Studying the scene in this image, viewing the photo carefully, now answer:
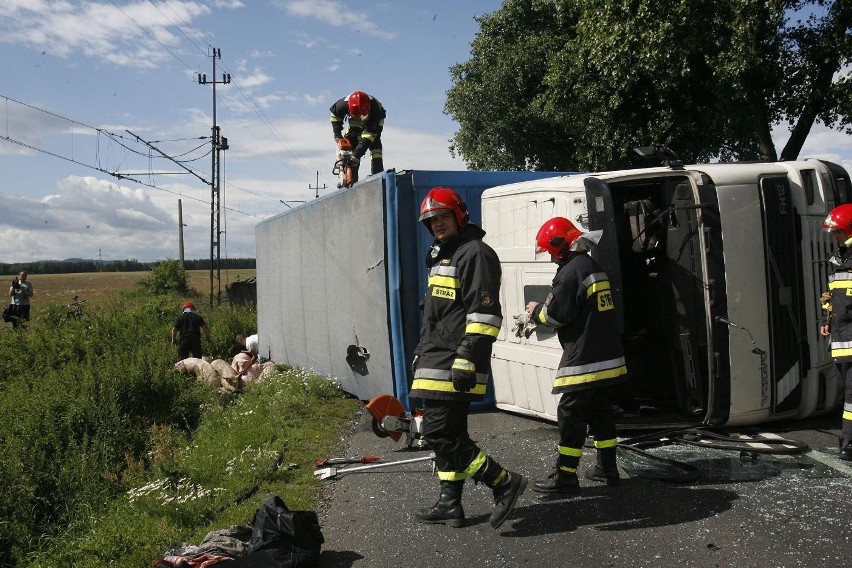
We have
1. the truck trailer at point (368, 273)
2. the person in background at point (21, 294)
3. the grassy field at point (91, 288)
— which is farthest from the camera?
the grassy field at point (91, 288)

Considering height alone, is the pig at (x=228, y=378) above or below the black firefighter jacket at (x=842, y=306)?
below

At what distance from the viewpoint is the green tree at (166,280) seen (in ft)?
123

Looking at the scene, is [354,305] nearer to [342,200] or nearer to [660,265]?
[342,200]

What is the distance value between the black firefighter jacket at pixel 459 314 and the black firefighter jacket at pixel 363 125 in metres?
5.34

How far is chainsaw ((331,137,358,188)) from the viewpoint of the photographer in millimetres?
9623

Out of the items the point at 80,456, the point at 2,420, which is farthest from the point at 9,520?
the point at 2,420

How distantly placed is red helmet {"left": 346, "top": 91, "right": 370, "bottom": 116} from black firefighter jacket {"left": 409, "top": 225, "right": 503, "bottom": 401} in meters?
5.44

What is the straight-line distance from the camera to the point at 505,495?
445 centimetres

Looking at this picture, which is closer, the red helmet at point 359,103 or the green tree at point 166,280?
the red helmet at point 359,103

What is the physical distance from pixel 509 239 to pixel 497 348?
1054 millimetres

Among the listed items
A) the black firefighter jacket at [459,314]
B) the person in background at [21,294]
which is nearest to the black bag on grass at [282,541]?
the black firefighter jacket at [459,314]

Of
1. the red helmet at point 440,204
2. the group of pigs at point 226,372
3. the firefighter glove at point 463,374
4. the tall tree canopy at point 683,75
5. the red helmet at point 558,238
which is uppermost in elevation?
the tall tree canopy at point 683,75

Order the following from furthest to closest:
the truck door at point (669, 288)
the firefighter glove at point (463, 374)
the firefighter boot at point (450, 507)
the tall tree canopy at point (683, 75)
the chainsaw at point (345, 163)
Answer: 1. the tall tree canopy at point (683, 75)
2. the chainsaw at point (345, 163)
3. the truck door at point (669, 288)
4. the firefighter boot at point (450, 507)
5. the firefighter glove at point (463, 374)

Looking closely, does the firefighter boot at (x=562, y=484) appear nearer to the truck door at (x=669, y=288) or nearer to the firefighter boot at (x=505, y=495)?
the firefighter boot at (x=505, y=495)
